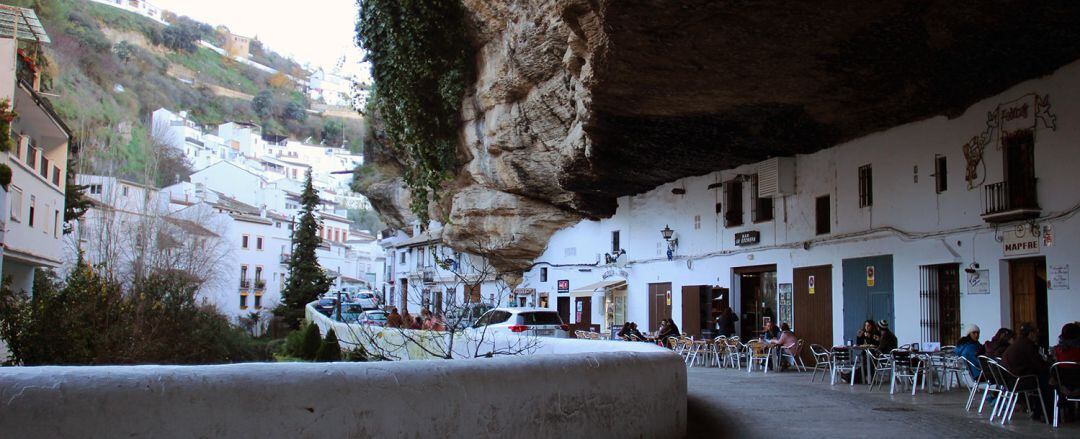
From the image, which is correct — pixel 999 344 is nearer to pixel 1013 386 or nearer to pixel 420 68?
pixel 1013 386

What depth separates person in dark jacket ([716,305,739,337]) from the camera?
21688mm

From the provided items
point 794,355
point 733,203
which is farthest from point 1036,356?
point 733,203

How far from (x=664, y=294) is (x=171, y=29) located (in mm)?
144572

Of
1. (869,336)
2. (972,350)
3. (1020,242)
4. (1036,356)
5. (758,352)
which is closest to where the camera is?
(1036,356)

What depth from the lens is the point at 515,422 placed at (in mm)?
6496

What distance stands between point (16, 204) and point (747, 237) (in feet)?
75.5

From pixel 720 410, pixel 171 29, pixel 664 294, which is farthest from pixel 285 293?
pixel 171 29

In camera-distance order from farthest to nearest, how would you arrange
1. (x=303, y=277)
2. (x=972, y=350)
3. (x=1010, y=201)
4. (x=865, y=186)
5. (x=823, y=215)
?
(x=303, y=277), (x=823, y=215), (x=865, y=186), (x=1010, y=201), (x=972, y=350)

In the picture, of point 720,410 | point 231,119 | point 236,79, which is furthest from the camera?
point 236,79

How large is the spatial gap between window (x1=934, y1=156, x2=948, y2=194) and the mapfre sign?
1846 mm

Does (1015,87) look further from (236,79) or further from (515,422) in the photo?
(236,79)

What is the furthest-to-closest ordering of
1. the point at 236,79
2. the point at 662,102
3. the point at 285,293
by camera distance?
1. the point at 236,79
2. the point at 285,293
3. the point at 662,102

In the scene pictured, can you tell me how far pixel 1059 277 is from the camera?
42.1 feet

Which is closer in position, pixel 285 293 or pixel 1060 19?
pixel 1060 19
